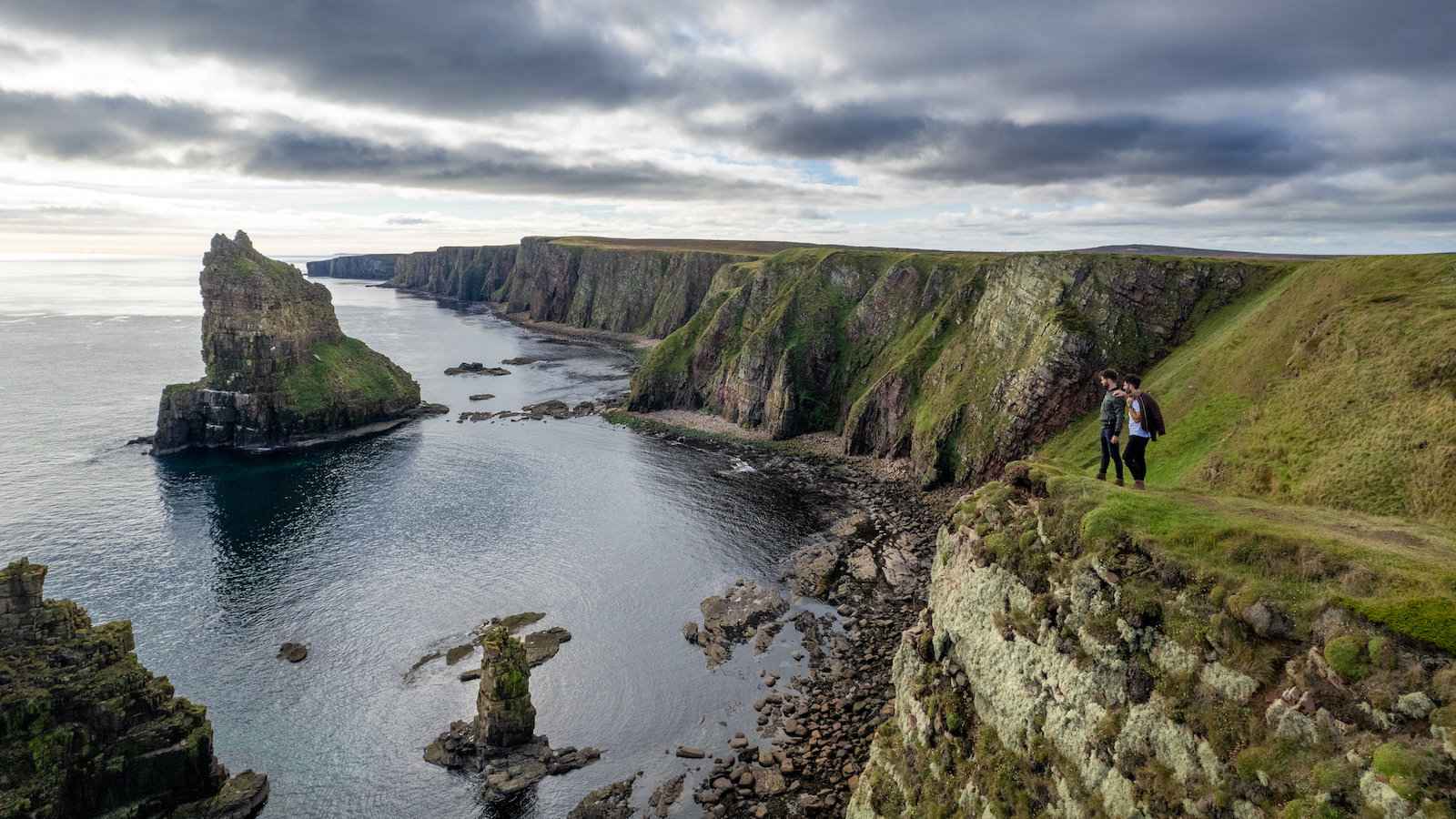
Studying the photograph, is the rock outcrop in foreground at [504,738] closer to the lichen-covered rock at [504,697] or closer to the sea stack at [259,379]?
→ the lichen-covered rock at [504,697]

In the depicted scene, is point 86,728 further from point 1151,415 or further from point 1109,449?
point 1151,415

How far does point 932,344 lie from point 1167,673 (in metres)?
88.1

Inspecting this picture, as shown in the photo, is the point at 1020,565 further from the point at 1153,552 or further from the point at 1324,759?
the point at 1324,759

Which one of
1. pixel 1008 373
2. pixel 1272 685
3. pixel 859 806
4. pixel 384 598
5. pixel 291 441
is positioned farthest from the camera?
pixel 291 441

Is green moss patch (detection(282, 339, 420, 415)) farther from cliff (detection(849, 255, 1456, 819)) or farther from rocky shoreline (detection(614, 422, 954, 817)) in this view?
cliff (detection(849, 255, 1456, 819))

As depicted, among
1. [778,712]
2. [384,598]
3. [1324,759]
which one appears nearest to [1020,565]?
[1324,759]

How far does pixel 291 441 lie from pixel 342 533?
4447 centimetres

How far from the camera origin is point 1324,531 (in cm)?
2198

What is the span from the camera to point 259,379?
112 meters

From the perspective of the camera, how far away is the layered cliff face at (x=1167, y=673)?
54.6 feet

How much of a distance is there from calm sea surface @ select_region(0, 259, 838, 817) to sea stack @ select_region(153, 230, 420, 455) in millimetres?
6792

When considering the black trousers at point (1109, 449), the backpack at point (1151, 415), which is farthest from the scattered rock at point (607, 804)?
the backpack at point (1151, 415)

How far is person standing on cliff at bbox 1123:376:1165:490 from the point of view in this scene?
Result: 24.7 metres

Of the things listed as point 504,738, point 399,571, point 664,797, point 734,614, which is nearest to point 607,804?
point 664,797
